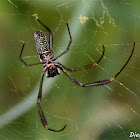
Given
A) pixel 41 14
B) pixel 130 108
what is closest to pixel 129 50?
pixel 130 108

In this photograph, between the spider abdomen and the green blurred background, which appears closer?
the green blurred background

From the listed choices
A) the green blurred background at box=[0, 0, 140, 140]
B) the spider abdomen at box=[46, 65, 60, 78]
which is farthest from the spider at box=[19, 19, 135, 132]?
the green blurred background at box=[0, 0, 140, 140]

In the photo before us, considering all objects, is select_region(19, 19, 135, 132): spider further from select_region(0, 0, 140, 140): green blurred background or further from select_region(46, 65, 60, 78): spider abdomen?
select_region(0, 0, 140, 140): green blurred background

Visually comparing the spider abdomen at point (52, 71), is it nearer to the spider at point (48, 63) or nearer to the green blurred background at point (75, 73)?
the spider at point (48, 63)

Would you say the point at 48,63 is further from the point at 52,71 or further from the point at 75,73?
the point at 75,73

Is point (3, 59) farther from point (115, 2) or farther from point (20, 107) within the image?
point (115, 2)

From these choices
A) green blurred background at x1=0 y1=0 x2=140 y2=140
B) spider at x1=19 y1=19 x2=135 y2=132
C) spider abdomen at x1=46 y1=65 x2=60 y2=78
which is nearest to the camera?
spider at x1=19 y1=19 x2=135 y2=132

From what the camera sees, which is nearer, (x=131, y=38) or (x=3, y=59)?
(x=131, y=38)

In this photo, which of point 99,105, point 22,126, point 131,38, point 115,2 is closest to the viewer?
point 115,2
